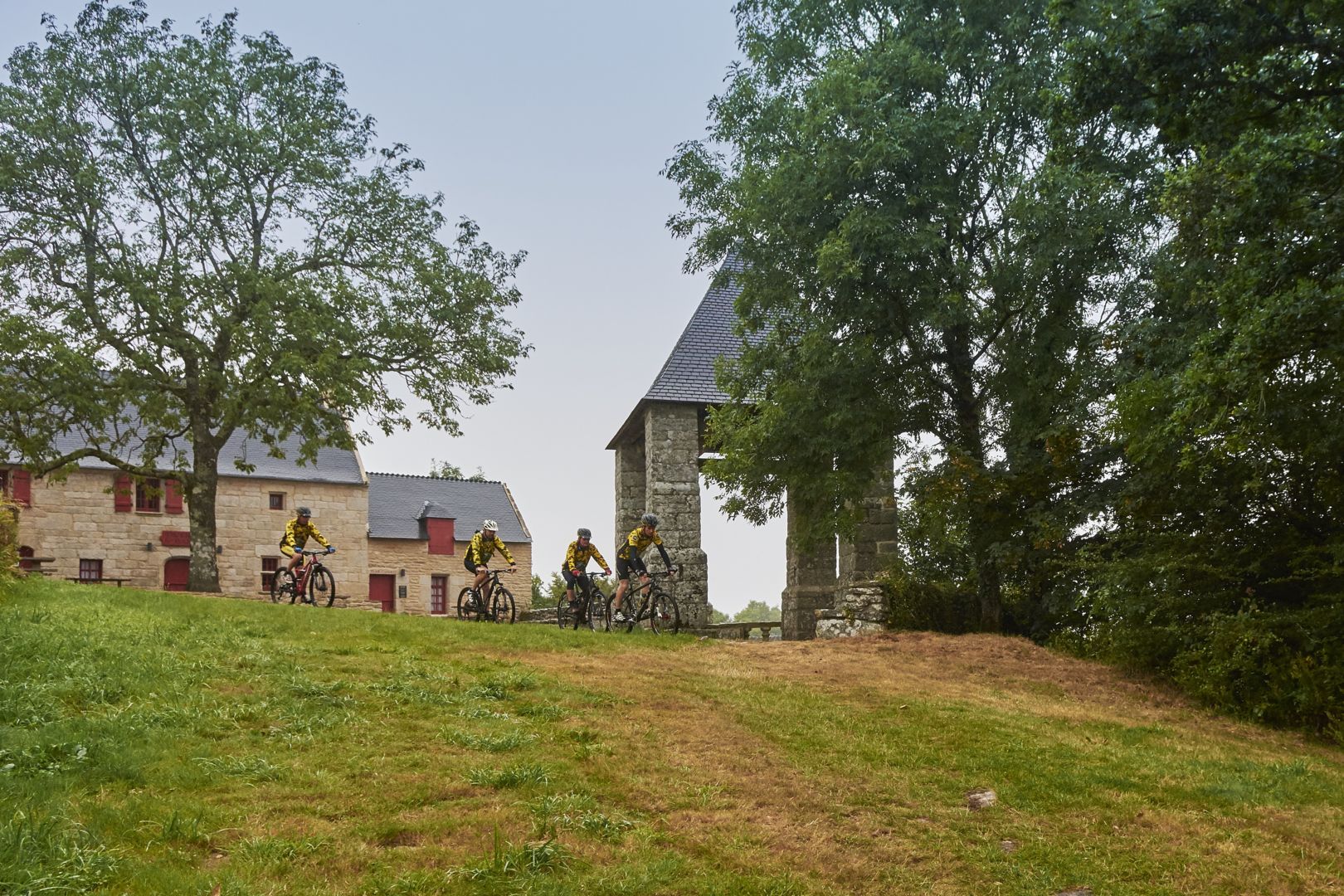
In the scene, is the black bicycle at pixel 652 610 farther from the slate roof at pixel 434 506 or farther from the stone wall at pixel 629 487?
the slate roof at pixel 434 506

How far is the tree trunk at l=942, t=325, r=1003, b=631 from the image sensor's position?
15695 mm

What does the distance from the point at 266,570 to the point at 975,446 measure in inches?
893

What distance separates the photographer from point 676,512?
2198 cm

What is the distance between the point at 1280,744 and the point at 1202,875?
490cm

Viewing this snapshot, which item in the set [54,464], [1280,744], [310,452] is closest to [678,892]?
[1280,744]

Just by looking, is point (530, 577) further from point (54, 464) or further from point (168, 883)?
point (168, 883)

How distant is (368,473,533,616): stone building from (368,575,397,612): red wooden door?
0.03 meters

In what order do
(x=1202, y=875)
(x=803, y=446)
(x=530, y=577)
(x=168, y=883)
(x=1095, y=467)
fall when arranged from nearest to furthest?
(x=168, y=883) < (x=1202, y=875) < (x=1095, y=467) < (x=803, y=446) < (x=530, y=577)

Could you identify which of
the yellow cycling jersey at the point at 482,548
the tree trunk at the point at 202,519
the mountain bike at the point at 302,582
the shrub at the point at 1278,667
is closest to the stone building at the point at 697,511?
the yellow cycling jersey at the point at 482,548

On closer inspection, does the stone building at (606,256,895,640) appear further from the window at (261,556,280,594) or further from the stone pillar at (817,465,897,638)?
the window at (261,556,280,594)

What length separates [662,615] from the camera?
15.8 m

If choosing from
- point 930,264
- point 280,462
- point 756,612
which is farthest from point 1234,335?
point 756,612

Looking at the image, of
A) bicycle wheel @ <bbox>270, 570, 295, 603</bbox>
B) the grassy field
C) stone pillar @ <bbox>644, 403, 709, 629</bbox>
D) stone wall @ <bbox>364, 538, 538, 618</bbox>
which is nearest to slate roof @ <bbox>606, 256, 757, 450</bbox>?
stone pillar @ <bbox>644, 403, 709, 629</bbox>

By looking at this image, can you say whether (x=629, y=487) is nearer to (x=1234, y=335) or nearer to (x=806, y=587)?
(x=806, y=587)
